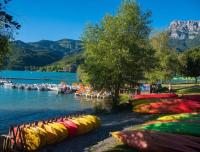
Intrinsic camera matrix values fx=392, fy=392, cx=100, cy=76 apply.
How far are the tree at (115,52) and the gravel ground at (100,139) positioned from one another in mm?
8179

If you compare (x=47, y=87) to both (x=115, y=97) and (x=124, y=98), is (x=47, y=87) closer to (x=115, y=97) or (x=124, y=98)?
(x=124, y=98)

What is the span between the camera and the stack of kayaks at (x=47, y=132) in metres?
25.5

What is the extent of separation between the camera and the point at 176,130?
25.8 m

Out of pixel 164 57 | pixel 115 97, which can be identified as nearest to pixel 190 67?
pixel 164 57

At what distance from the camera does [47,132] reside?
91.4 ft

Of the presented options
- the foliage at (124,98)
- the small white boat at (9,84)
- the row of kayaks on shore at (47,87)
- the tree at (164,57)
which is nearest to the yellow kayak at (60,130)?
the foliage at (124,98)

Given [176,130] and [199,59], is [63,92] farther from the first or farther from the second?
[176,130]

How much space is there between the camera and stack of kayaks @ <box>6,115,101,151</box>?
25.5m

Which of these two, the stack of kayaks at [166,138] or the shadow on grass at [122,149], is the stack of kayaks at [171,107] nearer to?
the stack of kayaks at [166,138]

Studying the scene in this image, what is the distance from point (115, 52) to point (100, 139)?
21.7m

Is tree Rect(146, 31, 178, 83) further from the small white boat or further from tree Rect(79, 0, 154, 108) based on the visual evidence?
the small white boat

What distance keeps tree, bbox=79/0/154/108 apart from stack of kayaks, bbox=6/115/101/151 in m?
17.1

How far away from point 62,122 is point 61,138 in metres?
2.70

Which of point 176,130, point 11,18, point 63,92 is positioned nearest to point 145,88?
point 63,92
